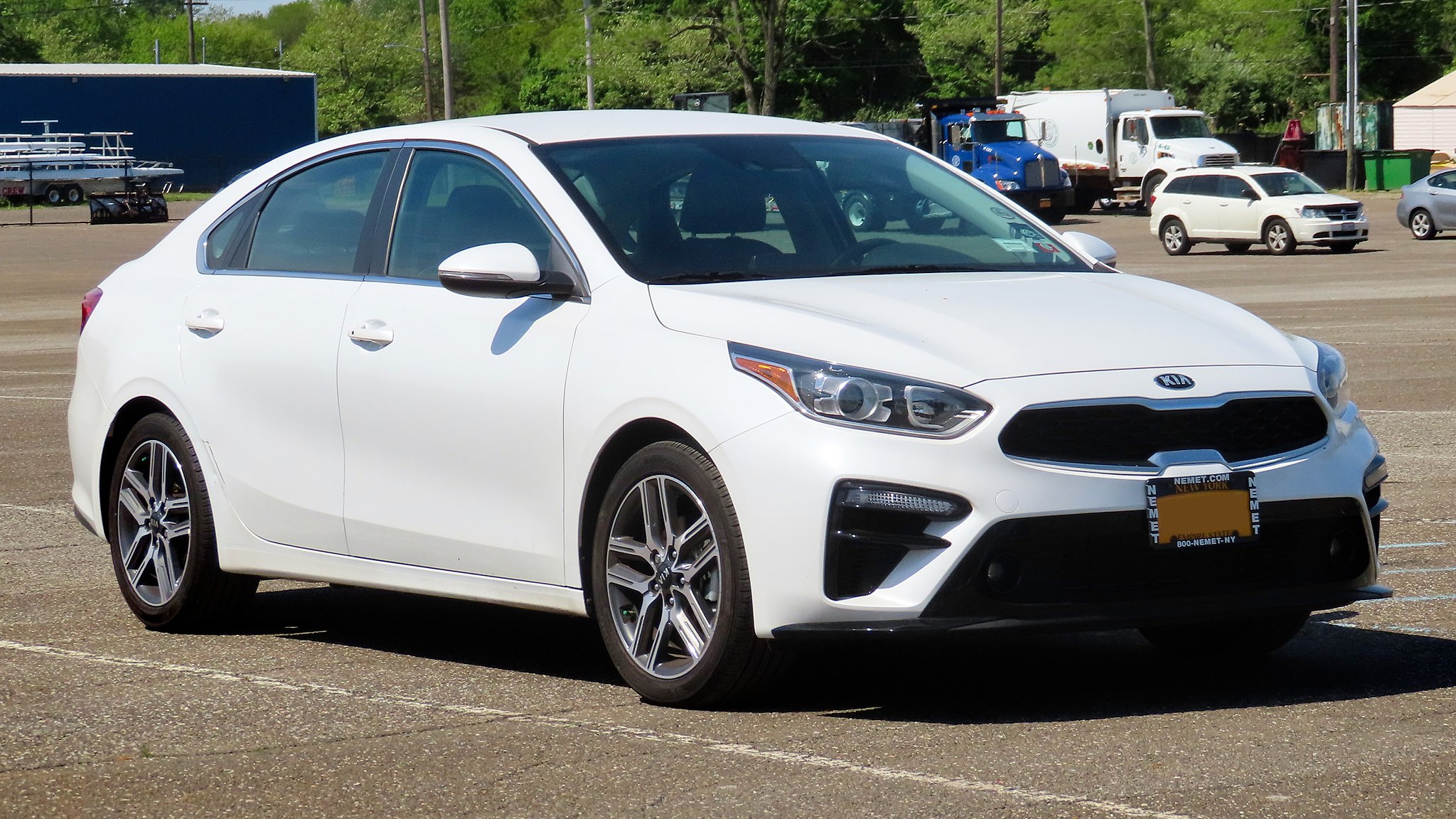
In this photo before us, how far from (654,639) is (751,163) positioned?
5.26 ft

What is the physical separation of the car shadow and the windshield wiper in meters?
1.03

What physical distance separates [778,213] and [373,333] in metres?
1.24

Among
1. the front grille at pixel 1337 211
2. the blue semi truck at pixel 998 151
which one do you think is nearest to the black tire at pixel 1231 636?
the front grille at pixel 1337 211

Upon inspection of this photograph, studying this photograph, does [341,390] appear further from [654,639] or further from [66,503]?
[66,503]

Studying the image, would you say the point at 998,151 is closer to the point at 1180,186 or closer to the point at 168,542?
the point at 1180,186

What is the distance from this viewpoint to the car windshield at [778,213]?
19.1 feet

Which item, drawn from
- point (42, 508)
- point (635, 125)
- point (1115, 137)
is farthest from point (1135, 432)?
point (1115, 137)

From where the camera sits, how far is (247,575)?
22.3ft

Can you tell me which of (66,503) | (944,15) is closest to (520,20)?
(944,15)

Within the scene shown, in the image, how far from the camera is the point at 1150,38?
85.7 m

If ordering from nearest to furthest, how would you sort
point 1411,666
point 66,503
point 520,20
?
point 1411,666 < point 66,503 < point 520,20

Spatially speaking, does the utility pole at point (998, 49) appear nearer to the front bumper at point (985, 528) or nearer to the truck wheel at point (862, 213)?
the truck wheel at point (862, 213)

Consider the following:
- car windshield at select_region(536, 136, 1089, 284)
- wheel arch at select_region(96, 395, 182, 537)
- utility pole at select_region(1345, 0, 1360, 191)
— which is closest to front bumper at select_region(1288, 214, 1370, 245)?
utility pole at select_region(1345, 0, 1360, 191)

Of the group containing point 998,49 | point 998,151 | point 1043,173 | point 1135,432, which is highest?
point 998,49
